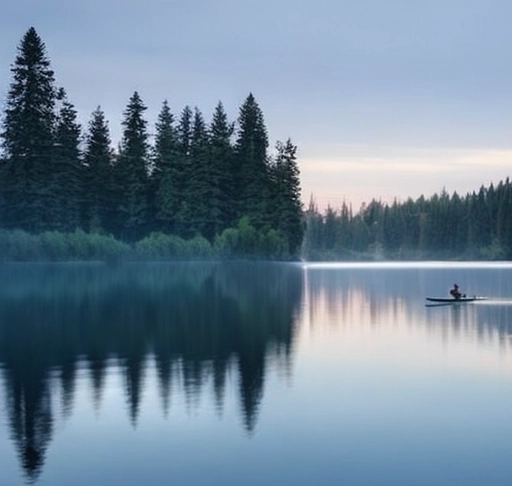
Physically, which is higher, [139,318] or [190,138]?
[190,138]

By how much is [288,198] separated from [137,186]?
23.0 m

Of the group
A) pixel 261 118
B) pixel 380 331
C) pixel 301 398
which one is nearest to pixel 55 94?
pixel 261 118

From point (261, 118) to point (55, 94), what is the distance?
34.6m

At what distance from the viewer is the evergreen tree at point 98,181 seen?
10525 centimetres

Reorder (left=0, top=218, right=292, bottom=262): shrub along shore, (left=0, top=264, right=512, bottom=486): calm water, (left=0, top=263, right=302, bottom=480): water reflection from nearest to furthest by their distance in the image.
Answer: (left=0, top=264, right=512, bottom=486): calm water < (left=0, top=263, right=302, bottom=480): water reflection < (left=0, top=218, right=292, bottom=262): shrub along shore

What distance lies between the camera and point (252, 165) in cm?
12019

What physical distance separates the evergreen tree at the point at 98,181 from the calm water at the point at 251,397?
56.0 m

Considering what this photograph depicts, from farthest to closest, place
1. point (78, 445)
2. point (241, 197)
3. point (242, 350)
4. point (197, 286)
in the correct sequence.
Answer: point (241, 197)
point (197, 286)
point (242, 350)
point (78, 445)

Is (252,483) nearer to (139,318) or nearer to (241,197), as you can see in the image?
(139,318)

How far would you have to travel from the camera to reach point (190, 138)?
120 m

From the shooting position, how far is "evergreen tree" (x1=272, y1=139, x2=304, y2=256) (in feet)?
397

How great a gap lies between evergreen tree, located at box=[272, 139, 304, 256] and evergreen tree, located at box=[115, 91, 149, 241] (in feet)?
63.8

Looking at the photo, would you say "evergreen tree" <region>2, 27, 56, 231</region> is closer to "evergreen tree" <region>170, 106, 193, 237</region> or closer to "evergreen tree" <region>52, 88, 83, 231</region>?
"evergreen tree" <region>52, 88, 83, 231</region>

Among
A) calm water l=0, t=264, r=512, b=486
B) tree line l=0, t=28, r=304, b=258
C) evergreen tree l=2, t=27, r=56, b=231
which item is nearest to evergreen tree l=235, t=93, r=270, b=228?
tree line l=0, t=28, r=304, b=258
